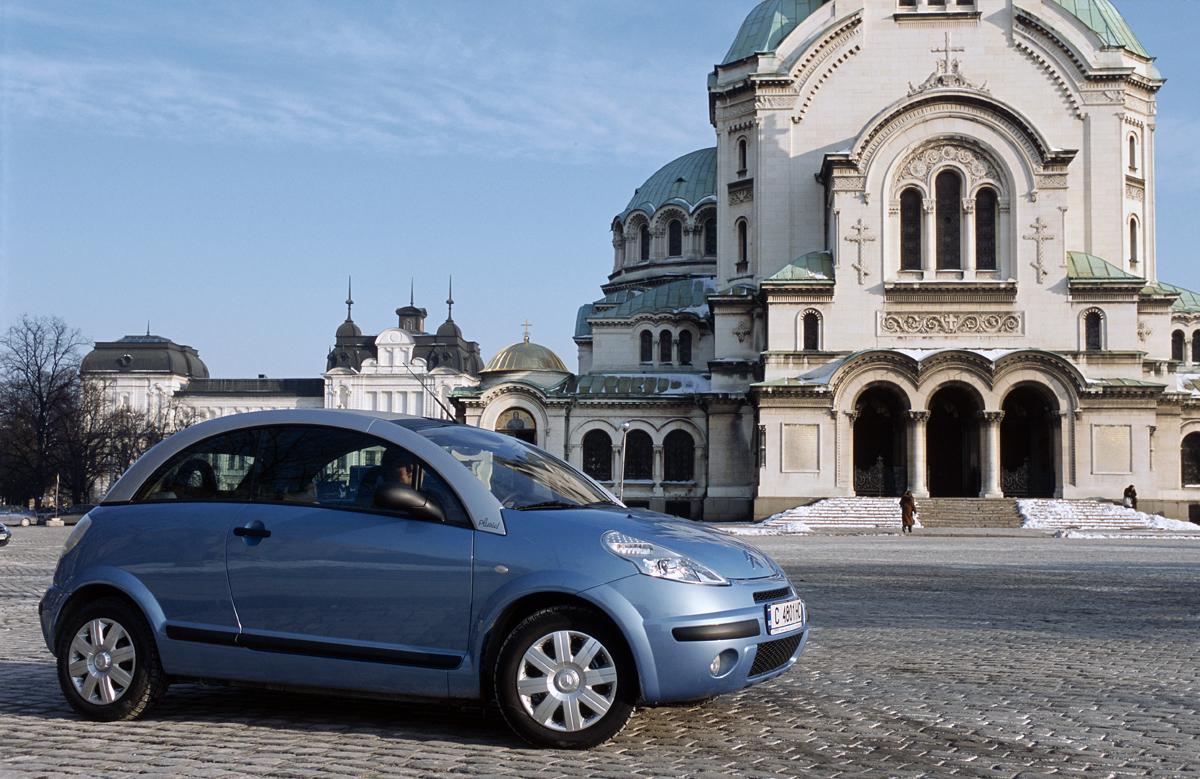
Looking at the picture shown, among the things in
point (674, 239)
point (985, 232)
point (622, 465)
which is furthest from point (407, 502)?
point (674, 239)

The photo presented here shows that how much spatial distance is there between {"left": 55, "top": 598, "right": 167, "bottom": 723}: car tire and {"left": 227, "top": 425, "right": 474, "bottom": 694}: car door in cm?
68

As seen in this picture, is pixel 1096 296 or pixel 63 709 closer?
pixel 63 709

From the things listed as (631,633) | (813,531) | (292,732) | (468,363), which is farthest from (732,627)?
(468,363)

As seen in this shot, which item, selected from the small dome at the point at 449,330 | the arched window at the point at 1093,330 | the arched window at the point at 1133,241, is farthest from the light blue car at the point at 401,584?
the small dome at the point at 449,330

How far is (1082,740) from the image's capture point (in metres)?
7.39

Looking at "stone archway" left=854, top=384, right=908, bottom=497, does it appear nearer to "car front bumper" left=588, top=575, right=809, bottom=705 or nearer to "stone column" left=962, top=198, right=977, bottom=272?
"stone column" left=962, top=198, right=977, bottom=272

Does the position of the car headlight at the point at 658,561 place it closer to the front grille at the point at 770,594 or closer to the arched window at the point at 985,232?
the front grille at the point at 770,594

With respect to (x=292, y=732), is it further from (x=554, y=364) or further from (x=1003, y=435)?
(x=554, y=364)

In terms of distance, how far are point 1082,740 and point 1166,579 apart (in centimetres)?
1489

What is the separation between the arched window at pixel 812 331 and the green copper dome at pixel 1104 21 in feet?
57.0

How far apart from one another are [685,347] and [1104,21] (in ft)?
74.3

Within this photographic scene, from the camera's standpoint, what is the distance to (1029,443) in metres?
51.7

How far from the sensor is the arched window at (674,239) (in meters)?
69.7

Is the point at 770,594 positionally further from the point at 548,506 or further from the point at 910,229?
the point at 910,229
